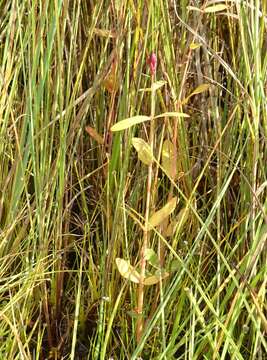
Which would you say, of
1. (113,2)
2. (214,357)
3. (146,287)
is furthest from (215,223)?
(113,2)

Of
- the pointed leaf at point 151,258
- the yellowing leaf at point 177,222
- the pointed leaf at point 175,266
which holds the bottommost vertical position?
the pointed leaf at point 175,266

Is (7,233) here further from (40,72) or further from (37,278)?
(40,72)

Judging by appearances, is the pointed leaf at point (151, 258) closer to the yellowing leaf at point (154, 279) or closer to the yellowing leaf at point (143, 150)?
the yellowing leaf at point (154, 279)

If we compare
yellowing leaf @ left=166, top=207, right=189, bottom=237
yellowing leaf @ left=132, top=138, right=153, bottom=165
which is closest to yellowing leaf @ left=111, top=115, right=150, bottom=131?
yellowing leaf @ left=132, top=138, right=153, bottom=165

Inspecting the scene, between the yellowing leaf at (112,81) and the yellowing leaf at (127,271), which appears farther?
the yellowing leaf at (112,81)

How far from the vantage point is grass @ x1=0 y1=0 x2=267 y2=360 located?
1.01m

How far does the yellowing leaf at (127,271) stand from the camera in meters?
0.96

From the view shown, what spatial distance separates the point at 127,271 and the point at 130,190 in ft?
0.76

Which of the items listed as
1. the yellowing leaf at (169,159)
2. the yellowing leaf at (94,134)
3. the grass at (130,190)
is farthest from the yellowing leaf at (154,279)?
the yellowing leaf at (94,134)

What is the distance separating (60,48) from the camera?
3.46 ft

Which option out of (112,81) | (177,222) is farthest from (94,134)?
(177,222)

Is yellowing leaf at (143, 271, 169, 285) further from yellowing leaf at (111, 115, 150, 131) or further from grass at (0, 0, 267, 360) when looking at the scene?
yellowing leaf at (111, 115, 150, 131)

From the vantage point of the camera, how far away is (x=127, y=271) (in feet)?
3.17

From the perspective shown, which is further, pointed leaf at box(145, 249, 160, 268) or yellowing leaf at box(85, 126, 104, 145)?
yellowing leaf at box(85, 126, 104, 145)
